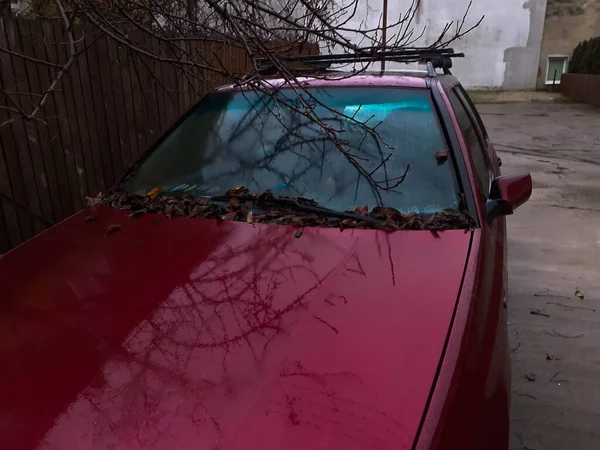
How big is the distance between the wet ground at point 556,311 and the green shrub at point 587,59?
43.1 ft

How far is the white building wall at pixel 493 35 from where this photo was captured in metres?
20.7

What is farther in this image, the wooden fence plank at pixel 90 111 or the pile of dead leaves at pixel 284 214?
the wooden fence plank at pixel 90 111

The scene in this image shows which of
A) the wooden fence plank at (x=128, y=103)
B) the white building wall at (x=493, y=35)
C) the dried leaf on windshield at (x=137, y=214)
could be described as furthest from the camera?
the white building wall at (x=493, y=35)

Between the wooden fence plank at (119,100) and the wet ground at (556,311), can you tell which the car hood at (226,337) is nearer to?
the wet ground at (556,311)

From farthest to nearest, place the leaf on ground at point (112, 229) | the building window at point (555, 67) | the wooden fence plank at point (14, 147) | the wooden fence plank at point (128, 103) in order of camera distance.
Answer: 1. the building window at point (555, 67)
2. the wooden fence plank at point (128, 103)
3. the wooden fence plank at point (14, 147)
4. the leaf on ground at point (112, 229)

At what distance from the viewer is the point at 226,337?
138 cm

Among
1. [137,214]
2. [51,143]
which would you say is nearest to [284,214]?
[137,214]

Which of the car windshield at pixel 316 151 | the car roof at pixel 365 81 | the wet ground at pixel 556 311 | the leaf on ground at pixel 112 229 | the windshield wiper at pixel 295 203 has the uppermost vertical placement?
the car roof at pixel 365 81

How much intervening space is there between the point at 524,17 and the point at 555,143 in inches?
520

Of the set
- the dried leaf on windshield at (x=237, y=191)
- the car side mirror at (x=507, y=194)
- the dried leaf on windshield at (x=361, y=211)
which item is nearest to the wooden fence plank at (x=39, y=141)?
the dried leaf on windshield at (x=237, y=191)

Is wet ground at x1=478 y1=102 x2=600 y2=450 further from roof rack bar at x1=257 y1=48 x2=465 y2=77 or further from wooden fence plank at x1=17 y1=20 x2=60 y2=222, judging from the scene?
wooden fence plank at x1=17 y1=20 x2=60 y2=222

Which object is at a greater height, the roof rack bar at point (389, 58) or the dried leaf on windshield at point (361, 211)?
the roof rack bar at point (389, 58)

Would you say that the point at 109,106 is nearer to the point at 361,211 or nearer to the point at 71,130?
the point at 71,130

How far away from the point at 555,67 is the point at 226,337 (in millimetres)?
25692
